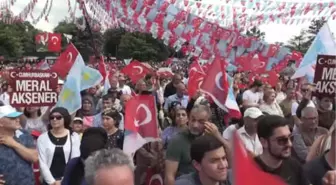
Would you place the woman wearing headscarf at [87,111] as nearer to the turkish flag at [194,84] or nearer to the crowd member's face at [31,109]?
the crowd member's face at [31,109]

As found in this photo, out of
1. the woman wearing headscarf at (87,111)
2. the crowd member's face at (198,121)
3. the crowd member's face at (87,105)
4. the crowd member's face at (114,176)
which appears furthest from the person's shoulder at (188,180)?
the crowd member's face at (87,105)

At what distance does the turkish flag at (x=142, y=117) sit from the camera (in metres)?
6.32

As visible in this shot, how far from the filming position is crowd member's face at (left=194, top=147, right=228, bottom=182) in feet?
13.3

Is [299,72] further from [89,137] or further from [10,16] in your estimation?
[10,16]

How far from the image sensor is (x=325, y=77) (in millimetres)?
7367

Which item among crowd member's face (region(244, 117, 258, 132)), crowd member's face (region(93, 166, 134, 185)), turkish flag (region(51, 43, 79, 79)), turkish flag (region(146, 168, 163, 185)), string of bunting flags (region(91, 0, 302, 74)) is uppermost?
string of bunting flags (region(91, 0, 302, 74))

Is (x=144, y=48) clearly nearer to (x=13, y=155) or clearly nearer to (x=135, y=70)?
(x=135, y=70)

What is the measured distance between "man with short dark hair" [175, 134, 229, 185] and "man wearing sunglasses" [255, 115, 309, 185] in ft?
0.89

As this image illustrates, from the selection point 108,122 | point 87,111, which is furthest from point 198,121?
point 87,111

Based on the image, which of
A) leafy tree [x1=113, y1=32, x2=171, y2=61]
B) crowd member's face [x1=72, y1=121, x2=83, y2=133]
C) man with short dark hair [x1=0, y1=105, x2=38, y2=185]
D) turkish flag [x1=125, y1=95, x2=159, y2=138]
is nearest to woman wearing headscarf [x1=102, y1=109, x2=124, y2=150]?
turkish flag [x1=125, y1=95, x2=159, y2=138]

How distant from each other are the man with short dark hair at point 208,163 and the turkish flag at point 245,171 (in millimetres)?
1606

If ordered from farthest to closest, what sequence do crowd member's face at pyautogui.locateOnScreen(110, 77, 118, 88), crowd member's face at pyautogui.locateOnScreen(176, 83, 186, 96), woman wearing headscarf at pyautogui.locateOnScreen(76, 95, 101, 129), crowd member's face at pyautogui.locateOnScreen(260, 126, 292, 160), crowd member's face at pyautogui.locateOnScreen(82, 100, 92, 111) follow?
crowd member's face at pyautogui.locateOnScreen(110, 77, 118, 88) → crowd member's face at pyautogui.locateOnScreen(176, 83, 186, 96) → crowd member's face at pyautogui.locateOnScreen(82, 100, 92, 111) → woman wearing headscarf at pyautogui.locateOnScreen(76, 95, 101, 129) → crowd member's face at pyautogui.locateOnScreen(260, 126, 292, 160)

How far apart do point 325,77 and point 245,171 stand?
17.3 ft

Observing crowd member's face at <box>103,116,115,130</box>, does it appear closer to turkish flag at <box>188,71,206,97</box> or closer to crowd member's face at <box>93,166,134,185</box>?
turkish flag at <box>188,71,206,97</box>
